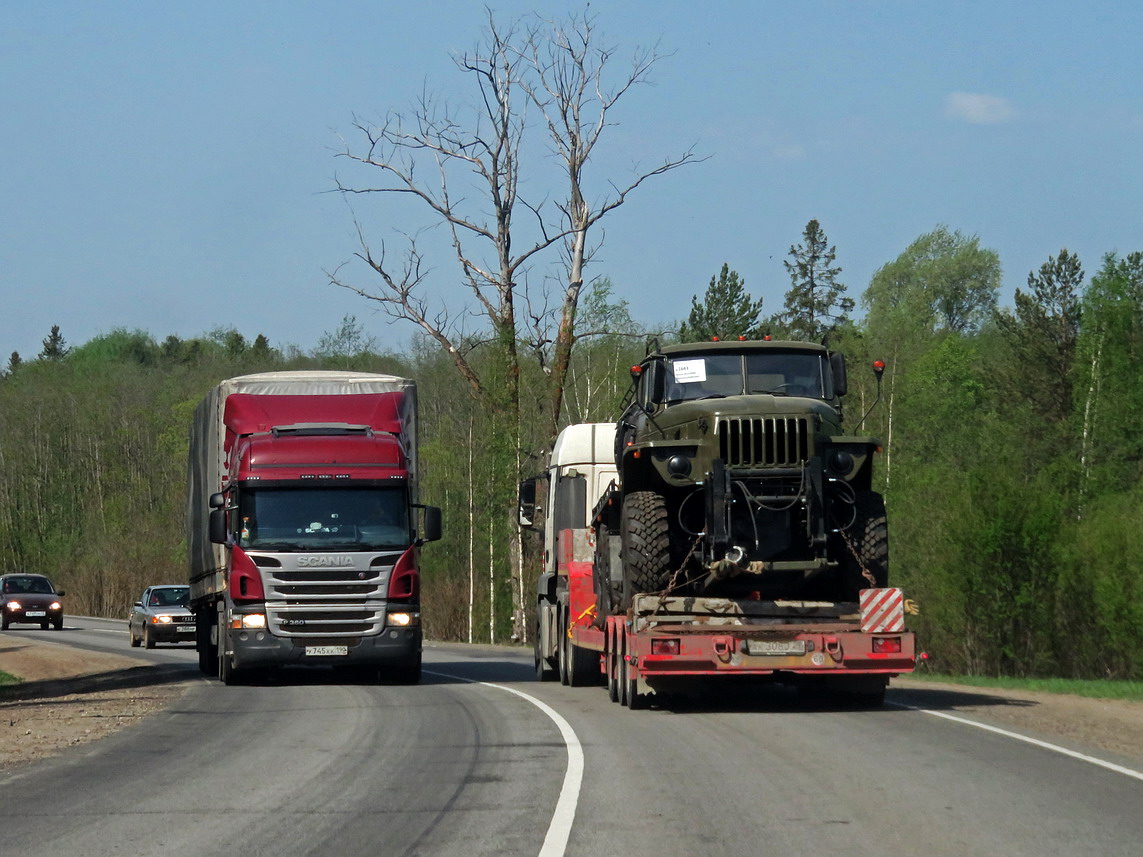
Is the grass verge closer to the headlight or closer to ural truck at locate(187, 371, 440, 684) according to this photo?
the headlight

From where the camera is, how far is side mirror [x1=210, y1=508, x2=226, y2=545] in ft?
67.9

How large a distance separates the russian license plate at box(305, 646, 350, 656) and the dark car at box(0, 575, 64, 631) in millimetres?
29859

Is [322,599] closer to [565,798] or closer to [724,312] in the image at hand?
[565,798]

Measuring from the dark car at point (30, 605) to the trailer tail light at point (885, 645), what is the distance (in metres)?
37.4

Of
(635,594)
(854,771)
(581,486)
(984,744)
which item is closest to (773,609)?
(635,594)

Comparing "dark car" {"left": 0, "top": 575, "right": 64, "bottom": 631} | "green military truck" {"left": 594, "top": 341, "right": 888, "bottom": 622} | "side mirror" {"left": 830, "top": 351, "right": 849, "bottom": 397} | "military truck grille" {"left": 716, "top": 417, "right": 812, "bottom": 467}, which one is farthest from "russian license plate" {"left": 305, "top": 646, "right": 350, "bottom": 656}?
"dark car" {"left": 0, "top": 575, "right": 64, "bottom": 631}

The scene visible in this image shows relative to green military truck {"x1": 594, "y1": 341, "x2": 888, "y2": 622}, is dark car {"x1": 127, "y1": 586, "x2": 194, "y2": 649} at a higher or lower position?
lower

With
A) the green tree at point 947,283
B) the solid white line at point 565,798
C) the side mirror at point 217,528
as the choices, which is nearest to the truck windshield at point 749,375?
the solid white line at point 565,798

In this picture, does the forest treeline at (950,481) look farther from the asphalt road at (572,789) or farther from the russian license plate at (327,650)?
the asphalt road at (572,789)

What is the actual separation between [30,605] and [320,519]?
30681mm

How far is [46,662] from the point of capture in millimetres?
29562

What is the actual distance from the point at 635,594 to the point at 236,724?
14.6 feet

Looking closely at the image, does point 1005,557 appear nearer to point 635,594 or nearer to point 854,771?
point 635,594

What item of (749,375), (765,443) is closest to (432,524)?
(749,375)
